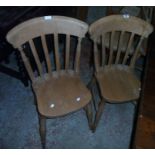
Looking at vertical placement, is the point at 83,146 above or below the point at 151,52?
below

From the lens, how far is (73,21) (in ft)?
5.00

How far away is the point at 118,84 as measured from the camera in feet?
5.71

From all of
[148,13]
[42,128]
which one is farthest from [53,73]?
[148,13]

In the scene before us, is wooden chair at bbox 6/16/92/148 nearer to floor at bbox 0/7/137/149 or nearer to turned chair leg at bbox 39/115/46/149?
turned chair leg at bbox 39/115/46/149

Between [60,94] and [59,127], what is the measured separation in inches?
16.4

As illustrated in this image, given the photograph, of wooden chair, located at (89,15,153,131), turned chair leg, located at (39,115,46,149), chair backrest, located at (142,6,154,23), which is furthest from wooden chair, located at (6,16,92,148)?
chair backrest, located at (142,6,154,23)

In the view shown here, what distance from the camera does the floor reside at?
1879 millimetres

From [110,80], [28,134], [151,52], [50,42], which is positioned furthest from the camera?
[50,42]

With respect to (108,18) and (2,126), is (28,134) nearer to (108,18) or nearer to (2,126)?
(2,126)

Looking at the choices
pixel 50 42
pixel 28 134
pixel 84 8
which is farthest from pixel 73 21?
pixel 84 8

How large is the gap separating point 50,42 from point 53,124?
734 millimetres

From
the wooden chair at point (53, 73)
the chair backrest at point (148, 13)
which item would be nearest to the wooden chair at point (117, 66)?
the wooden chair at point (53, 73)

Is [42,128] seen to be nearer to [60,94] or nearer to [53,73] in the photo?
[60,94]

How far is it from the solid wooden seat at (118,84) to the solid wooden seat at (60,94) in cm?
14
